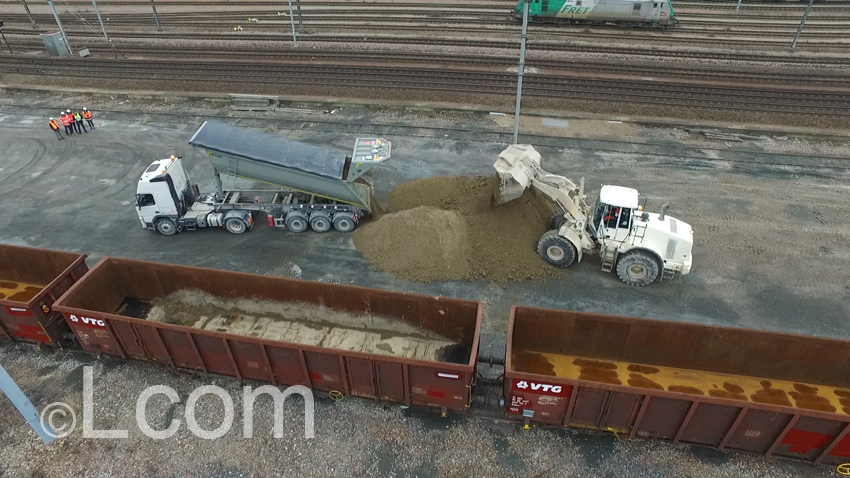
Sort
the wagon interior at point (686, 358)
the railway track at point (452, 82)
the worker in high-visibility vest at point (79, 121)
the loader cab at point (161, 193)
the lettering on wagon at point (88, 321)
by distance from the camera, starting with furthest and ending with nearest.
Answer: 1. the railway track at point (452, 82)
2. the worker in high-visibility vest at point (79, 121)
3. the loader cab at point (161, 193)
4. the lettering on wagon at point (88, 321)
5. the wagon interior at point (686, 358)

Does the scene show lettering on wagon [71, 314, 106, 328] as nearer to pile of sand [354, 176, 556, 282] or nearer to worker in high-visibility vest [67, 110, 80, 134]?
pile of sand [354, 176, 556, 282]

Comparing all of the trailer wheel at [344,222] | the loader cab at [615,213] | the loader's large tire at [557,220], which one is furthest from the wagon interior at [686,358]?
the trailer wheel at [344,222]

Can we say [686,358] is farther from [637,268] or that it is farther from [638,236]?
[638,236]

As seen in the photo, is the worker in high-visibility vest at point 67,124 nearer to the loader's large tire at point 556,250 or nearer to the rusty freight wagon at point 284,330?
the rusty freight wagon at point 284,330

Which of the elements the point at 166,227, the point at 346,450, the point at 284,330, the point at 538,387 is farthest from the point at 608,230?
the point at 166,227

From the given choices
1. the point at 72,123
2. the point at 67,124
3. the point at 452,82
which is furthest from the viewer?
the point at 452,82
